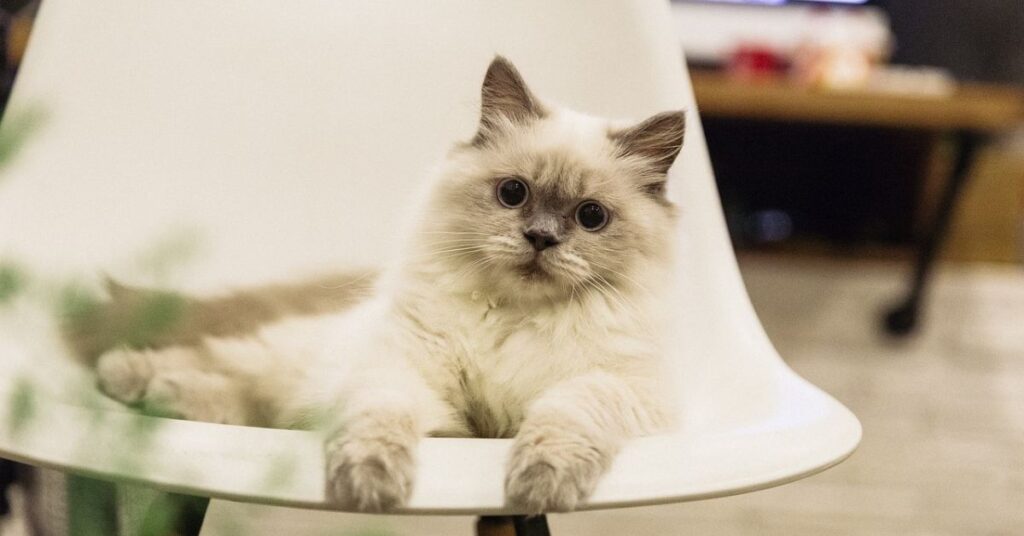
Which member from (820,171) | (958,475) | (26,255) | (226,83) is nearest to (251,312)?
(26,255)

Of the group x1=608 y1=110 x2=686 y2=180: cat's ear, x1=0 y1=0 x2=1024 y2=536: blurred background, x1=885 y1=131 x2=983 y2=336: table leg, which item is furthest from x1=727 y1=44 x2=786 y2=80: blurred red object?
x1=608 y1=110 x2=686 y2=180: cat's ear

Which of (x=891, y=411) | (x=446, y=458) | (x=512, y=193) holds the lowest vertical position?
(x=891, y=411)

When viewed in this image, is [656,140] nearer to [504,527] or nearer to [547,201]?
[547,201]

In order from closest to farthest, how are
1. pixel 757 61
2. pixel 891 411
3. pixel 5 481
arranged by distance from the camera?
1. pixel 5 481
2. pixel 891 411
3. pixel 757 61

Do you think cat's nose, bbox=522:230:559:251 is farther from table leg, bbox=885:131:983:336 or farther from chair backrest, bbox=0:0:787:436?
table leg, bbox=885:131:983:336

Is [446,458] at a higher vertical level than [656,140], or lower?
lower

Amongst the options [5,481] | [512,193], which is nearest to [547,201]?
[512,193]

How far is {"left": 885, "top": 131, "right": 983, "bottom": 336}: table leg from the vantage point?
260 centimetres

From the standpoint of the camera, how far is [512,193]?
89cm

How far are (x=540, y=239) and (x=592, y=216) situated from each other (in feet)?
0.25

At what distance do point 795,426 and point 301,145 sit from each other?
2.65 ft

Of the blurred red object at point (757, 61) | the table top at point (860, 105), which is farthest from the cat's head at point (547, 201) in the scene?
the blurred red object at point (757, 61)

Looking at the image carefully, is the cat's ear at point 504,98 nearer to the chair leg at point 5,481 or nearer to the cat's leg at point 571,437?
the cat's leg at point 571,437

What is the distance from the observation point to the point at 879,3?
3.15m
